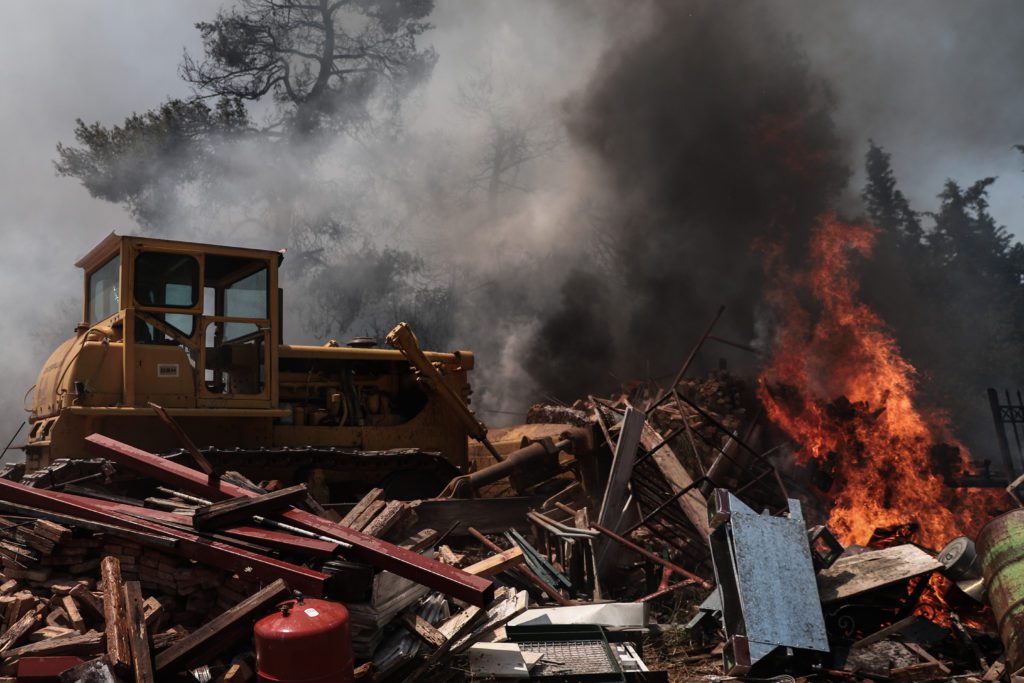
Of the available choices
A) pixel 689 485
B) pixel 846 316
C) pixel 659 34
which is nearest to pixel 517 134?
pixel 659 34

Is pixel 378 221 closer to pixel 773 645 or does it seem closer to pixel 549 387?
pixel 549 387

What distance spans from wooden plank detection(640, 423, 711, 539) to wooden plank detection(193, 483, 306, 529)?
13.6 feet

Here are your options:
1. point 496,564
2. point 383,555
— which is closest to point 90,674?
point 383,555

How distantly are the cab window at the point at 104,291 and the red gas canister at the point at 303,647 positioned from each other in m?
5.82

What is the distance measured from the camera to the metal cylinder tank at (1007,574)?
551cm

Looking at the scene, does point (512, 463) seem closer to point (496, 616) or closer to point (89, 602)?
point (496, 616)

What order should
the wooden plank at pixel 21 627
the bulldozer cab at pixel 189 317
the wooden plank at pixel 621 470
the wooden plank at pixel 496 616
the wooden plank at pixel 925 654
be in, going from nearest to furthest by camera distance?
1. the wooden plank at pixel 21 627
2. the wooden plank at pixel 496 616
3. the wooden plank at pixel 925 654
4. the wooden plank at pixel 621 470
5. the bulldozer cab at pixel 189 317

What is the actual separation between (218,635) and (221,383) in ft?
16.8

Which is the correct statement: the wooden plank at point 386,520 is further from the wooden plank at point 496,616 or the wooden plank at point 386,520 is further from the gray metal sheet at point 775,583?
the gray metal sheet at point 775,583

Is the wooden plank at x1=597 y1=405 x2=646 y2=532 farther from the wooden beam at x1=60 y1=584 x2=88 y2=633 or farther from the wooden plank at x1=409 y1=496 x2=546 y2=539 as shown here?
the wooden beam at x1=60 y1=584 x2=88 y2=633

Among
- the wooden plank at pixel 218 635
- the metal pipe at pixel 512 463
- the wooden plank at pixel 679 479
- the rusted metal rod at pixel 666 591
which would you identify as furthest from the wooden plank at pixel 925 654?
the wooden plank at pixel 218 635

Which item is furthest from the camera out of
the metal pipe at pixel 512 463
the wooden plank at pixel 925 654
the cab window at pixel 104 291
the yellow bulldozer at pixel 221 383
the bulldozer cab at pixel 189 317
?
the metal pipe at pixel 512 463

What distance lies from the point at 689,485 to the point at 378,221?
61.6 feet

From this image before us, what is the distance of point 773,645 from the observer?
5781mm
